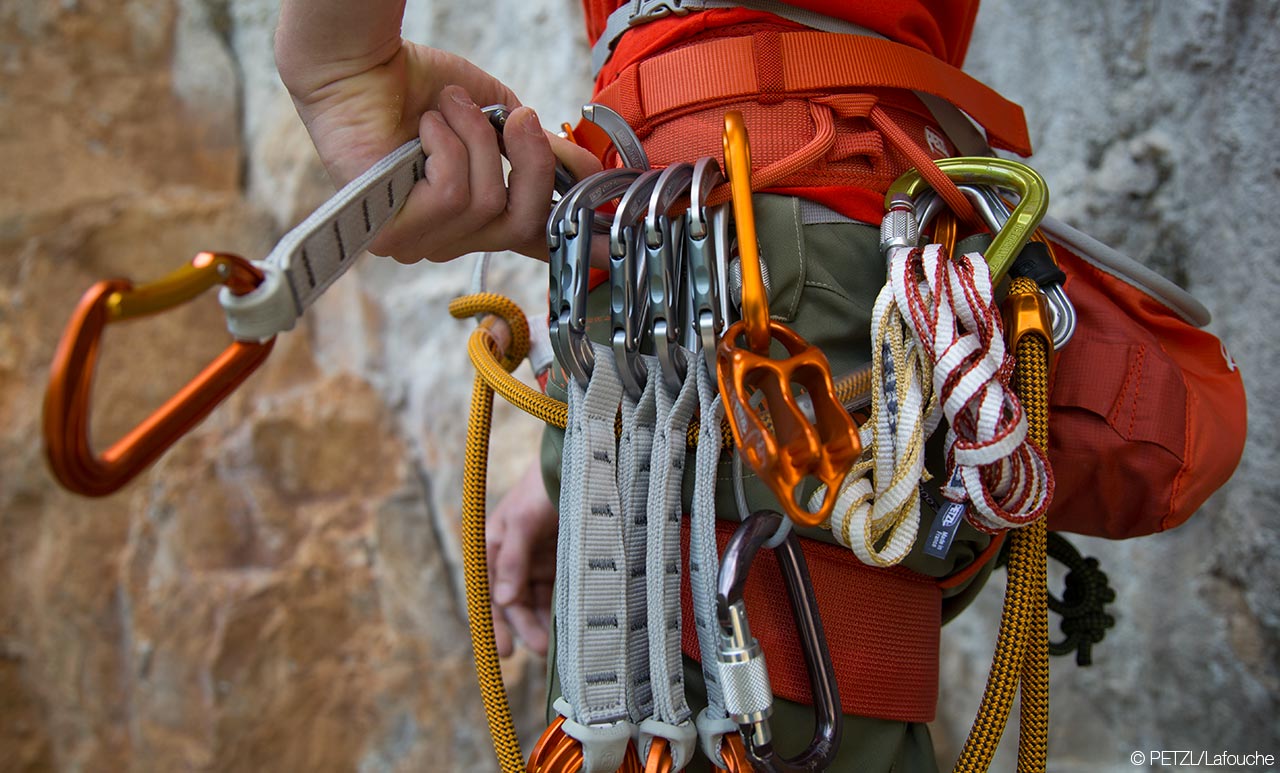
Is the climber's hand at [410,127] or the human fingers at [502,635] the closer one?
the climber's hand at [410,127]

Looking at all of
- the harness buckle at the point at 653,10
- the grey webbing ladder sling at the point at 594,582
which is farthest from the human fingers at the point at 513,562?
the harness buckle at the point at 653,10

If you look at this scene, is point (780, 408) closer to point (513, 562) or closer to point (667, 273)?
point (667, 273)

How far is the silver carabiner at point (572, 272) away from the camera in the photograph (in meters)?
0.48

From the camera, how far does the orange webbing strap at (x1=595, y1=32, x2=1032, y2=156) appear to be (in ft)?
1.77

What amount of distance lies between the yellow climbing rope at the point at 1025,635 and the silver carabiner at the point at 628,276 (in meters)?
0.21

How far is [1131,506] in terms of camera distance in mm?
546

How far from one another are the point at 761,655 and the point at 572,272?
221mm

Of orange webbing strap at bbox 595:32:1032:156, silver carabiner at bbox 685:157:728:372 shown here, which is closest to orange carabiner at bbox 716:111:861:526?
silver carabiner at bbox 685:157:728:372

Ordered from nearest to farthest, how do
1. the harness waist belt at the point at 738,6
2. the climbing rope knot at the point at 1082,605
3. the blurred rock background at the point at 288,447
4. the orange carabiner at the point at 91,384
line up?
the orange carabiner at the point at 91,384
the harness waist belt at the point at 738,6
the climbing rope knot at the point at 1082,605
the blurred rock background at the point at 288,447

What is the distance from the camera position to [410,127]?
525mm

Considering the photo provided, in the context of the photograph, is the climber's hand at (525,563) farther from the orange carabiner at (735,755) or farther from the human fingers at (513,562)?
the orange carabiner at (735,755)

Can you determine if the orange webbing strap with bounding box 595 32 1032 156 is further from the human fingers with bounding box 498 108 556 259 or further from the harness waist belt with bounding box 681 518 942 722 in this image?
the harness waist belt with bounding box 681 518 942 722

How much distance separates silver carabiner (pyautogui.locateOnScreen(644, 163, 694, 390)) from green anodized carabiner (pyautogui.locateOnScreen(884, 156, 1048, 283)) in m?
0.13

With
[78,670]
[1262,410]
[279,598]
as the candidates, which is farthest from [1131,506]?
[78,670]
